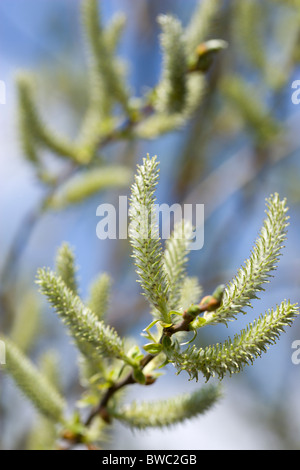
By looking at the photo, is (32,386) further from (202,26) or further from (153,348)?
(202,26)

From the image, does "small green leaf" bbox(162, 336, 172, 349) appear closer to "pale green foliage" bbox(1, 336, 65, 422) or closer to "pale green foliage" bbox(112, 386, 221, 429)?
"pale green foliage" bbox(112, 386, 221, 429)

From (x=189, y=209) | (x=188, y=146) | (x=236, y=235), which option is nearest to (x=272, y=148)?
(x=189, y=209)

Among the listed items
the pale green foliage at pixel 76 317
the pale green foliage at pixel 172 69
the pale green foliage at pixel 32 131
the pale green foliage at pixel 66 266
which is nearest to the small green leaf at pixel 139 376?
the pale green foliage at pixel 76 317

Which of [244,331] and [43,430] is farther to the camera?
[43,430]

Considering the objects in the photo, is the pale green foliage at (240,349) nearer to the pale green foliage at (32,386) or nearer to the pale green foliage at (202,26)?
the pale green foliage at (32,386)

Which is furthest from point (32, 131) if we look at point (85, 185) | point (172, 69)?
point (172, 69)

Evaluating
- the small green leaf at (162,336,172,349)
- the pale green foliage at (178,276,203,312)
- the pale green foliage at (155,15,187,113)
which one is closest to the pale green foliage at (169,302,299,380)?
the small green leaf at (162,336,172,349)
